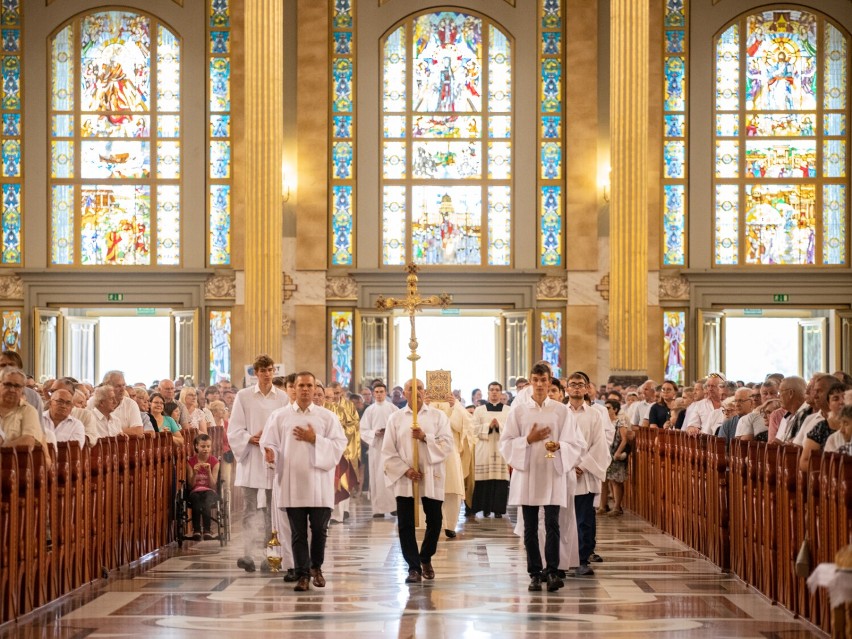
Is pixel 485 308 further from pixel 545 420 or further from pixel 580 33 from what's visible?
pixel 545 420

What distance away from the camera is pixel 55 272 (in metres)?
27.0

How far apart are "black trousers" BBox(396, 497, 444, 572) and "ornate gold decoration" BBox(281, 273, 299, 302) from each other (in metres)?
15.7

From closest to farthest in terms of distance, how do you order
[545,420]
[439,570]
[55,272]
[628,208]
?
[545,420]
[439,570]
[628,208]
[55,272]

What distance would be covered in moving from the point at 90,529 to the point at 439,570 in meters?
3.01

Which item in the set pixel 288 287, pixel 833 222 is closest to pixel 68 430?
pixel 288 287

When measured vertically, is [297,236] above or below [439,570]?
above

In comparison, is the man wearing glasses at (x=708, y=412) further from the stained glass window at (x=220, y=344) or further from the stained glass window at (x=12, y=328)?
the stained glass window at (x=12, y=328)

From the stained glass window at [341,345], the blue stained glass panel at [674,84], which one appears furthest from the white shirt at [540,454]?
the blue stained glass panel at [674,84]

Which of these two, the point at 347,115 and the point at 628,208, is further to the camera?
the point at 347,115

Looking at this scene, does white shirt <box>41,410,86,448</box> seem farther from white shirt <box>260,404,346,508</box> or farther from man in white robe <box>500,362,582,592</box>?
man in white robe <box>500,362,582,592</box>

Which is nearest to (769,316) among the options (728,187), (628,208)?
(728,187)

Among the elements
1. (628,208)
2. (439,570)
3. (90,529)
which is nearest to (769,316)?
(628,208)

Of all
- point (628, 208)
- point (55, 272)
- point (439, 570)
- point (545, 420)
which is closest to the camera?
point (545, 420)

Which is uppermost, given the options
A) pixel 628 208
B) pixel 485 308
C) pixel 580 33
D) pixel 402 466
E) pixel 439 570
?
pixel 580 33
